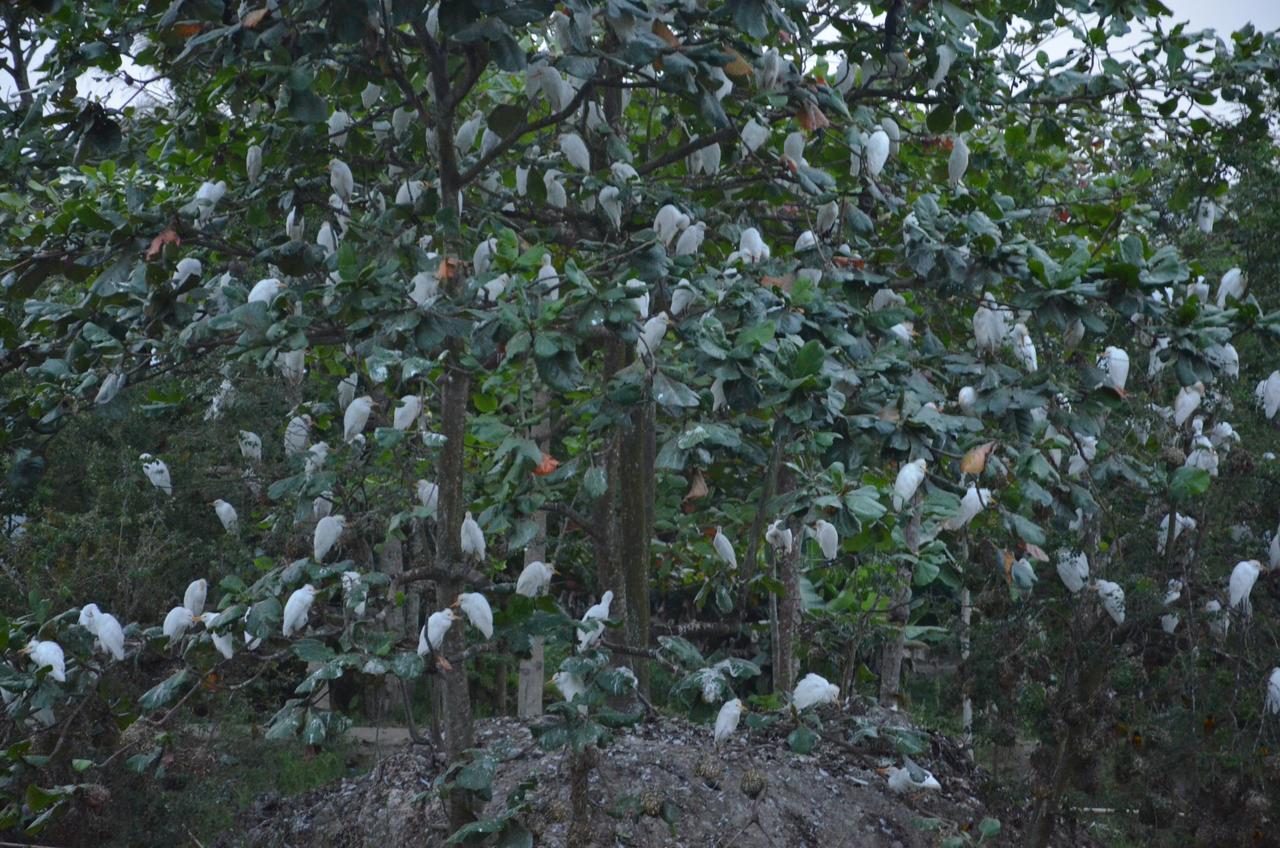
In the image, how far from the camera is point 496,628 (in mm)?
2418

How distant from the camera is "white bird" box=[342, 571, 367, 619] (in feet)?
7.50

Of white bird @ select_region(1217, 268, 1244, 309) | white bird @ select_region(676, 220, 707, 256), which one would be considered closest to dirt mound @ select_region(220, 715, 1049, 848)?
white bird @ select_region(676, 220, 707, 256)

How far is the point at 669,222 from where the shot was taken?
2637mm

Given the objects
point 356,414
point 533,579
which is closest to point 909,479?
Result: point 533,579

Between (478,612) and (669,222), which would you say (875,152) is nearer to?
(669,222)

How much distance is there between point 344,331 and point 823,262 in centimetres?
104

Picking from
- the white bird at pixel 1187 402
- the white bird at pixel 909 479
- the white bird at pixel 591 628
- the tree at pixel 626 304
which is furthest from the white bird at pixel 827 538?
the white bird at pixel 1187 402

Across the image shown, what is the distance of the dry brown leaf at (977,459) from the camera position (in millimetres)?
1942

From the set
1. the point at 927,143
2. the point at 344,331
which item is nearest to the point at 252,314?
the point at 344,331

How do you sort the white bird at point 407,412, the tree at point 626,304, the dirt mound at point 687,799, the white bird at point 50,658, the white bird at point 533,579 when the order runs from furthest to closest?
the dirt mound at point 687,799
the white bird at point 533,579
the white bird at point 407,412
the white bird at point 50,658
the tree at point 626,304

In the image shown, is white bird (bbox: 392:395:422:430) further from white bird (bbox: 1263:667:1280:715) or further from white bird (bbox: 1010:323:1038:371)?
white bird (bbox: 1263:667:1280:715)

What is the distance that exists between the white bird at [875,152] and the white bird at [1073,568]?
136 cm

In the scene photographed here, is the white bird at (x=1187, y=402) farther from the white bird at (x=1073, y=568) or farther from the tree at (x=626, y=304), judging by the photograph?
the white bird at (x=1073, y=568)

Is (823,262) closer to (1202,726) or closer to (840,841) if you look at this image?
(840,841)
